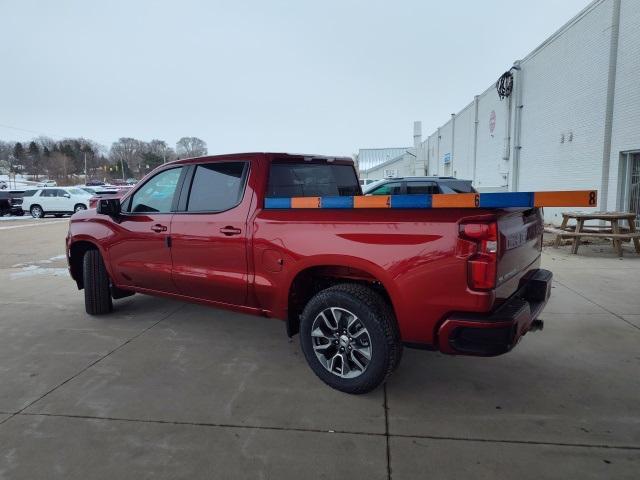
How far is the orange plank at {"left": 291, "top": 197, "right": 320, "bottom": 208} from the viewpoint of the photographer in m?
3.52

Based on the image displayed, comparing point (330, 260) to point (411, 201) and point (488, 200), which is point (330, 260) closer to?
point (411, 201)

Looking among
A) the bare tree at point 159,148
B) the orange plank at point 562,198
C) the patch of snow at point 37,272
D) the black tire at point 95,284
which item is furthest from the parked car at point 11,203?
the bare tree at point 159,148

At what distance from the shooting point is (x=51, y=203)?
968 inches

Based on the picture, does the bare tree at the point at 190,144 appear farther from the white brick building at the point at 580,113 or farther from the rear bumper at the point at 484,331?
the rear bumper at the point at 484,331

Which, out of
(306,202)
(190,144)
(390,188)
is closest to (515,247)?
(306,202)

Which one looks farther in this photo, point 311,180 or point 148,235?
point 148,235

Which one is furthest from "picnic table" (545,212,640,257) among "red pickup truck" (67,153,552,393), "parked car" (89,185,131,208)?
"parked car" (89,185,131,208)

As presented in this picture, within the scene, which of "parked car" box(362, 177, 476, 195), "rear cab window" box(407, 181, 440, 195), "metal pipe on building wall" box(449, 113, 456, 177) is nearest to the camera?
"parked car" box(362, 177, 476, 195)

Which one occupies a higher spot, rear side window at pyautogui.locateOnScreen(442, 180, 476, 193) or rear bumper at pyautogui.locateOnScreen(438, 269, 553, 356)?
rear side window at pyautogui.locateOnScreen(442, 180, 476, 193)

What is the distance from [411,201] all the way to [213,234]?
1909 millimetres

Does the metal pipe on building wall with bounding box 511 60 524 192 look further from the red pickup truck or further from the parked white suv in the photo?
the parked white suv

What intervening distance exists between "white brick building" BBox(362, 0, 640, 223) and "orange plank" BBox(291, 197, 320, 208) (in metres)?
10.1

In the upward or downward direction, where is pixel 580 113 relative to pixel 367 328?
upward

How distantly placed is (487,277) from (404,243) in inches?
22.2
